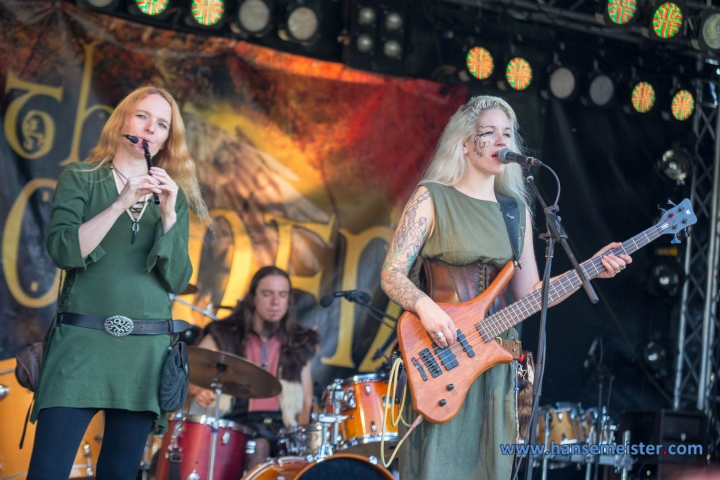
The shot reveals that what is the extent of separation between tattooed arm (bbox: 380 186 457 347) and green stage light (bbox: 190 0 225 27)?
338 cm

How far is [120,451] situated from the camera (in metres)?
3.00

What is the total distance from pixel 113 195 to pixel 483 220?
1573 mm

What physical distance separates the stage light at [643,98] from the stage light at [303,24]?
3.06 metres

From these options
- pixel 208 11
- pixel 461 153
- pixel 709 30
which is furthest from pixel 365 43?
pixel 461 153

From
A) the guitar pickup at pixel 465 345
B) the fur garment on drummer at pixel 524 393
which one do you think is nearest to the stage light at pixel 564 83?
the fur garment on drummer at pixel 524 393

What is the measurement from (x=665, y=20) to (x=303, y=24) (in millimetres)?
3079

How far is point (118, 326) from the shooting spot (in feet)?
9.78

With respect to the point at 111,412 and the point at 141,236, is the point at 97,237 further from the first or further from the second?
the point at 111,412

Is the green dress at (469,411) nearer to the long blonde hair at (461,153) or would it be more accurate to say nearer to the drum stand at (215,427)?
the long blonde hair at (461,153)

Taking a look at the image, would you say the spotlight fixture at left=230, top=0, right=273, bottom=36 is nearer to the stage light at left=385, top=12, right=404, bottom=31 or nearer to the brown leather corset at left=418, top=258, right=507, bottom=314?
the stage light at left=385, top=12, right=404, bottom=31

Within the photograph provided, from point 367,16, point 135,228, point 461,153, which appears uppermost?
point 367,16

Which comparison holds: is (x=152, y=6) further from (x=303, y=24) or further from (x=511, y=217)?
(x=511, y=217)

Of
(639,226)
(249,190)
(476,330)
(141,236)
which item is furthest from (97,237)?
(639,226)

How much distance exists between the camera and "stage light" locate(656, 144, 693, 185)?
7438mm
